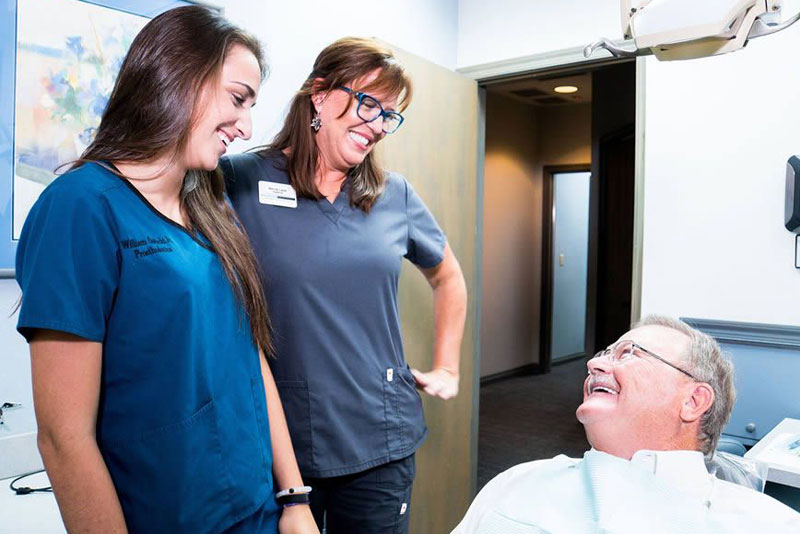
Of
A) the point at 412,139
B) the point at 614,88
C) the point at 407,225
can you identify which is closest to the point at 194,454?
the point at 407,225

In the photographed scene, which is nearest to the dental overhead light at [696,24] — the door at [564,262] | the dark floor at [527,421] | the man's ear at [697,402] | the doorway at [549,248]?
the man's ear at [697,402]

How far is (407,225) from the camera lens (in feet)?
5.54

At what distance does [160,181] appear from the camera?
106cm

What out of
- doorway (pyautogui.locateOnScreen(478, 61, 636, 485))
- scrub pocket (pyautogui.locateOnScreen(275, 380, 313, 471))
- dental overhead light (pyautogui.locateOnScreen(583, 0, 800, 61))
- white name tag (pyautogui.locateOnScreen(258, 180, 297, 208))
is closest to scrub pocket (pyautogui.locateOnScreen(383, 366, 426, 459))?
scrub pocket (pyautogui.locateOnScreen(275, 380, 313, 471))

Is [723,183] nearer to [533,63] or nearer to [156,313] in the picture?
[533,63]

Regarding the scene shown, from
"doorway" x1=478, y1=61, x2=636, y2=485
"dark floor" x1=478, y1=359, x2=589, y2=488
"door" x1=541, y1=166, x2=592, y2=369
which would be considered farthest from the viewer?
"door" x1=541, y1=166, x2=592, y2=369

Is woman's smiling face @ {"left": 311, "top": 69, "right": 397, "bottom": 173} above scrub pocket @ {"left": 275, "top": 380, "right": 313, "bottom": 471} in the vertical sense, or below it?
above

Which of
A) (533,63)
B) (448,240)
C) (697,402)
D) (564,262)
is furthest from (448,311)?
(564,262)

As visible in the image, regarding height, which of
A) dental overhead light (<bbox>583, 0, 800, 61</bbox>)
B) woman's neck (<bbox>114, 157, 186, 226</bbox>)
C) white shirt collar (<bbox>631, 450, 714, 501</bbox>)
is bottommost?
white shirt collar (<bbox>631, 450, 714, 501</bbox>)

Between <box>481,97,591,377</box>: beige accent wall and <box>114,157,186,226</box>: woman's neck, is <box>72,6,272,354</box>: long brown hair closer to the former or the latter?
<box>114,157,186,226</box>: woman's neck

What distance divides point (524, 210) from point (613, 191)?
1537mm

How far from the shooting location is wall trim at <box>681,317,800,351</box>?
221 centimetres

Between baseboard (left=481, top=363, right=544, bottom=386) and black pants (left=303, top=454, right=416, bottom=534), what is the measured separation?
4.57 m

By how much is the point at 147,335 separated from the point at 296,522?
0.47 metres
